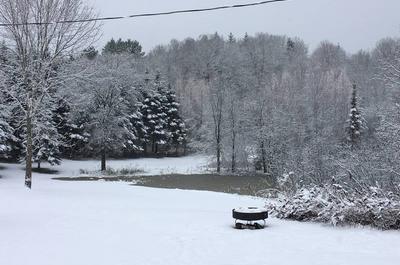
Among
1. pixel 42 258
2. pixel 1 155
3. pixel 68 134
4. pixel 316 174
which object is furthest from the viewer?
pixel 68 134

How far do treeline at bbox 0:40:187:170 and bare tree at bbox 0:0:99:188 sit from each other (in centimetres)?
145

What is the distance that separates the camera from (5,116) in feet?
109

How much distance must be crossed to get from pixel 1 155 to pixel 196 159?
22.7 metres

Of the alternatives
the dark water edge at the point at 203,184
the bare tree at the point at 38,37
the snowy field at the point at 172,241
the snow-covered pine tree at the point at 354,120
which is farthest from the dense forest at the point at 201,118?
the snowy field at the point at 172,241

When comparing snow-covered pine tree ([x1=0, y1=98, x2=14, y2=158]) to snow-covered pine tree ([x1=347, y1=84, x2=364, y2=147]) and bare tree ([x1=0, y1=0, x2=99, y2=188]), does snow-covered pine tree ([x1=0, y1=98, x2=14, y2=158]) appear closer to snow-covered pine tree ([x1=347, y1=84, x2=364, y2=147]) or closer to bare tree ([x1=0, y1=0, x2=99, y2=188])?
bare tree ([x1=0, y1=0, x2=99, y2=188])

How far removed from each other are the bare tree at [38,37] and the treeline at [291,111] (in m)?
10.4

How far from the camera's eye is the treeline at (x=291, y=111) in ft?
65.5

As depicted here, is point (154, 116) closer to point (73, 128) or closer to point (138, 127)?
point (138, 127)

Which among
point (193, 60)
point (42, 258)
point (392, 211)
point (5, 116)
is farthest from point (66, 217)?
point (193, 60)

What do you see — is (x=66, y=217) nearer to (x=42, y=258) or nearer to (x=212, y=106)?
(x=42, y=258)

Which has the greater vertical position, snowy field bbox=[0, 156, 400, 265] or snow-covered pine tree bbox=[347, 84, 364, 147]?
snow-covered pine tree bbox=[347, 84, 364, 147]

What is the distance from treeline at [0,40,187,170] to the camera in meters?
33.2

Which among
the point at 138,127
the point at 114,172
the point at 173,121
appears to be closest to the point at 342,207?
the point at 114,172

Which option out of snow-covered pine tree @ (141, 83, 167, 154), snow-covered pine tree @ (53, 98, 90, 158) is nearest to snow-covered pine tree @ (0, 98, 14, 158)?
snow-covered pine tree @ (53, 98, 90, 158)
